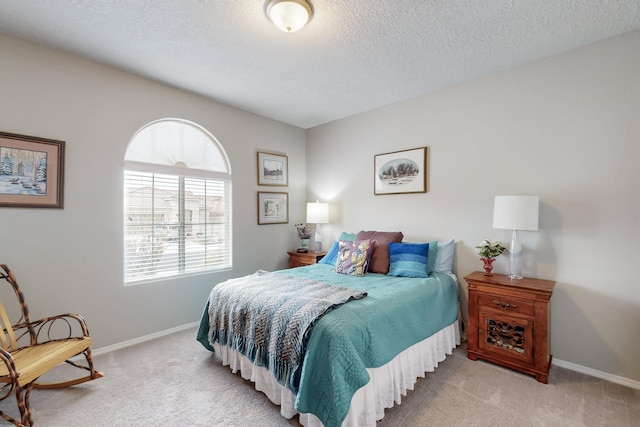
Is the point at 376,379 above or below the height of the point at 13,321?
below

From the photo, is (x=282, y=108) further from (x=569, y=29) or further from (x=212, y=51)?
(x=569, y=29)

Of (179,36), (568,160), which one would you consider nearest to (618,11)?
(568,160)

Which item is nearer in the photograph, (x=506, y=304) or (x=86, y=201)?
(x=506, y=304)

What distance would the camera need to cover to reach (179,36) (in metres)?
2.25

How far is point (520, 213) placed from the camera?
2359 mm

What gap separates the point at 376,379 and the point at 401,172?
2.41 meters

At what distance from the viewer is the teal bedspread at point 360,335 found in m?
1.55

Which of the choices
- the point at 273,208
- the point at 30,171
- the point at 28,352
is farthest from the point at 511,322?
the point at 30,171

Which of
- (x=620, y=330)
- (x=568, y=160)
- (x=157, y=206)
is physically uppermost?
(x=568, y=160)

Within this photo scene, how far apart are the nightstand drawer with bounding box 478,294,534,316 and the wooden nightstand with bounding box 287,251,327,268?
204 cm

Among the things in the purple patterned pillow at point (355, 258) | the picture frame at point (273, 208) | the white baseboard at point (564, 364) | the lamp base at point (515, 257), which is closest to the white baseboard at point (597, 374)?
the white baseboard at point (564, 364)

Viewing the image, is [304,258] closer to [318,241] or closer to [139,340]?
[318,241]

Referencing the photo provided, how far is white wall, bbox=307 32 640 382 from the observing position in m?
2.23

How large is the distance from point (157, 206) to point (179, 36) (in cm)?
174
